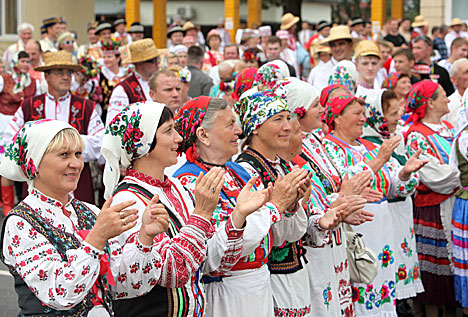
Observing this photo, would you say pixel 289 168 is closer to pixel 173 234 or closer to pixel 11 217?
pixel 173 234

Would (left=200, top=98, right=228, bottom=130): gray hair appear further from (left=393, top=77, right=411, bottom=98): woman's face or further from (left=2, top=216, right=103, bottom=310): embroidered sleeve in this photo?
(left=393, top=77, right=411, bottom=98): woman's face

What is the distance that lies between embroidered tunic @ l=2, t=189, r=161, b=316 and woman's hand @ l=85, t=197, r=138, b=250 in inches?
1.4

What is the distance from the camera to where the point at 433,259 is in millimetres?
6730

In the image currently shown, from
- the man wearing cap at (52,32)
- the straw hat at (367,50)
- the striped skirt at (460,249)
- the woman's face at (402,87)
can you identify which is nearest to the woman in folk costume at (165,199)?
the striped skirt at (460,249)

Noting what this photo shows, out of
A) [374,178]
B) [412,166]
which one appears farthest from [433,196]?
[374,178]

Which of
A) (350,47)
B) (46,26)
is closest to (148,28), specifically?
(46,26)

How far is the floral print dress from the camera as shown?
18.1 feet

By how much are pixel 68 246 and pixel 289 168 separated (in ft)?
6.16

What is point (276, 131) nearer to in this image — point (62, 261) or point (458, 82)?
point (62, 261)

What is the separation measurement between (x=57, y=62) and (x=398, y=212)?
3.73 meters

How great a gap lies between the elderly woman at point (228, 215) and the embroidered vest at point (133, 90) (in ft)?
13.2

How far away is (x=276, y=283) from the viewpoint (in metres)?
4.39

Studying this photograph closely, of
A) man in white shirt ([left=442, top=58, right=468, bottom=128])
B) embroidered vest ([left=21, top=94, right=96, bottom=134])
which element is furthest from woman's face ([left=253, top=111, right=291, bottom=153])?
man in white shirt ([left=442, top=58, right=468, bottom=128])

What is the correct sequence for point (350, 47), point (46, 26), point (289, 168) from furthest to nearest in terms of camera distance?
1. point (46, 26)
2. point (350, 47)
3. point (289, 168)
